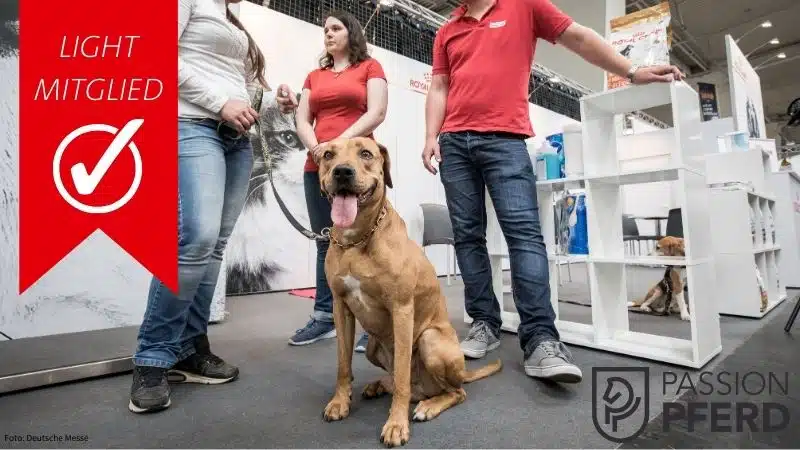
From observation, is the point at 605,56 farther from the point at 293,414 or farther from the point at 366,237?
the point at 293,414

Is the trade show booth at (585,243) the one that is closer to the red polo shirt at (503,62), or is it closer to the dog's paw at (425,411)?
the red polo shirt at (503,62)

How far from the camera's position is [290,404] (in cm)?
146

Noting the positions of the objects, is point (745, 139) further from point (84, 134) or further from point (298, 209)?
point (84, 134)

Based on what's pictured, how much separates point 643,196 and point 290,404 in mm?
9003

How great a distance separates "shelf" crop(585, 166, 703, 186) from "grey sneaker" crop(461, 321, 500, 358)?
3.24ft

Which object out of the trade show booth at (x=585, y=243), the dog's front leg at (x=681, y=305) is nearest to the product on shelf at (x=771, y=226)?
the trade show booth at (x=585, y=243)

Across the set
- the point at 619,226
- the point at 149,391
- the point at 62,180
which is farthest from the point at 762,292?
the point at 62,180

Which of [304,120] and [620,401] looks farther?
[304,120]

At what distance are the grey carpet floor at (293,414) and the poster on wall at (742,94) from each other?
10.2 feet

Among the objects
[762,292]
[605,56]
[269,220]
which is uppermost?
[605,56]

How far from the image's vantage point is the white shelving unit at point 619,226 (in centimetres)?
191

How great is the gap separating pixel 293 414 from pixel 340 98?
1.45 m

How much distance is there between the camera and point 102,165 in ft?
6.43

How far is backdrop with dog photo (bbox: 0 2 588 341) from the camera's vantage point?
8.50ft
